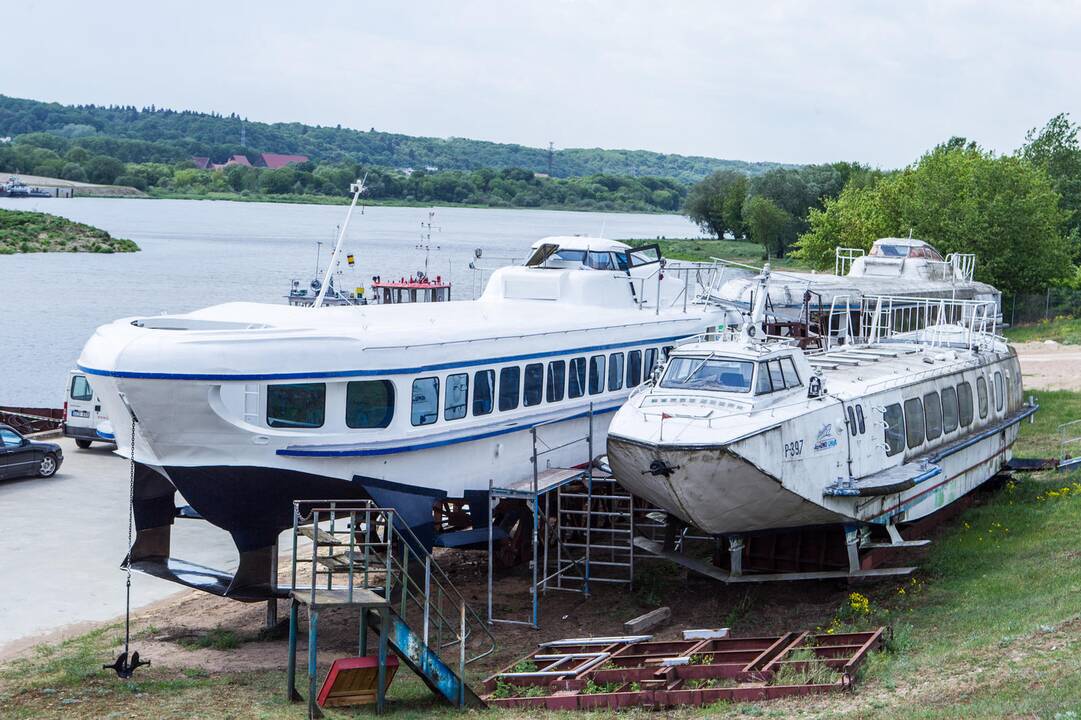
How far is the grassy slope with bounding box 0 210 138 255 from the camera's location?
119562 mm

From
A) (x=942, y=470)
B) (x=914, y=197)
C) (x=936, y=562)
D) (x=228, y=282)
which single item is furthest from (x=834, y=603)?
(x=228, y=282)

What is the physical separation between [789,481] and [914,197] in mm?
46816

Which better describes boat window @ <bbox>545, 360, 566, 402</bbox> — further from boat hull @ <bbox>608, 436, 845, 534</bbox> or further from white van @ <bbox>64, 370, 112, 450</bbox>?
white van @ <bbox>64, 370, 112, 450</bbox>

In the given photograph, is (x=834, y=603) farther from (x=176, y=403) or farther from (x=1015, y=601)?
(x=176, y=403)

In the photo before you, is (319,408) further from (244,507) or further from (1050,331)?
(1050,331)

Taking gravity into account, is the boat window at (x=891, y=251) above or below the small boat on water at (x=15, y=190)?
below

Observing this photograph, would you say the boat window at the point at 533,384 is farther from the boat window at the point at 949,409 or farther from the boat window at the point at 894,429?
the boat window at the point at 949,409

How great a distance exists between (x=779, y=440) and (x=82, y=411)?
19.8 meters

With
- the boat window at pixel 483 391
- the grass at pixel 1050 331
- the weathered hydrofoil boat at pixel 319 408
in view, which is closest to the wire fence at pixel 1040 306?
the grass at pixel 1050 331

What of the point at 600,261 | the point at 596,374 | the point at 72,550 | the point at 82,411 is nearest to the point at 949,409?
the point at 596,374

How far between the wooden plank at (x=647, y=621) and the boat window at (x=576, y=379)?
4.85 metres

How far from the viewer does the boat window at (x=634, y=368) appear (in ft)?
77.5

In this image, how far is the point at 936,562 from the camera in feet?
64.1

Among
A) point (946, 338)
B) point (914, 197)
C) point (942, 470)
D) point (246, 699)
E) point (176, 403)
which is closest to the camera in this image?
point (246, 699)
